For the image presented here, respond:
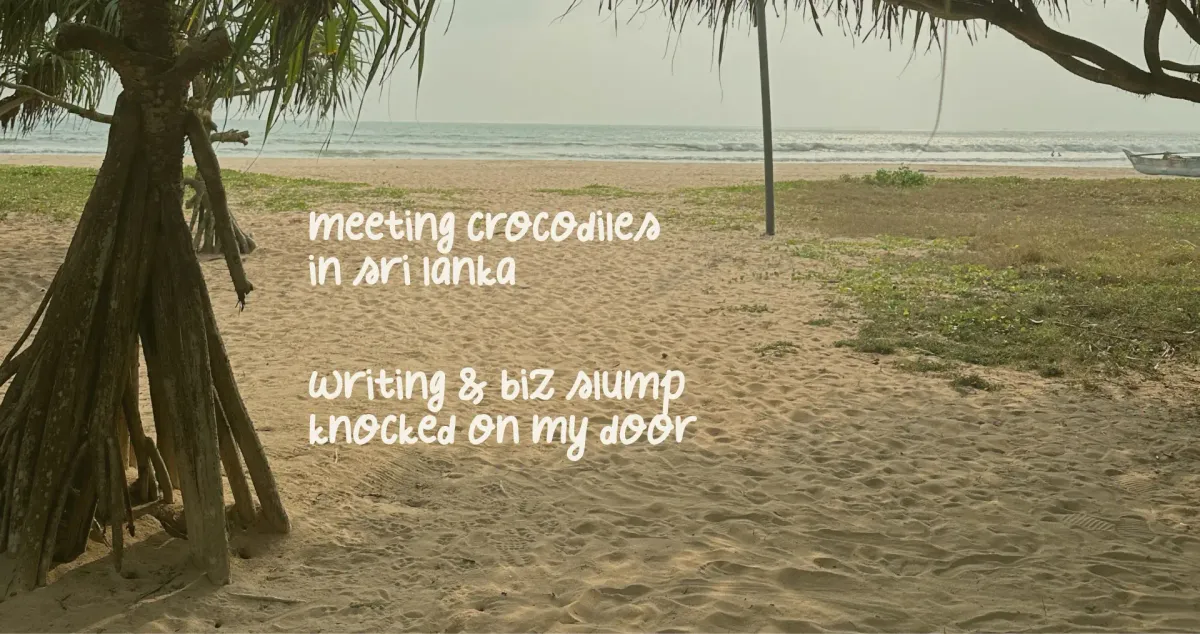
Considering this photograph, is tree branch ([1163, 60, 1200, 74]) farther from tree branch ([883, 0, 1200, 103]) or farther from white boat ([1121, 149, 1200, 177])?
white boat ([1121, 149, 1200, 177])

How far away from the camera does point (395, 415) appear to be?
516 centimetres

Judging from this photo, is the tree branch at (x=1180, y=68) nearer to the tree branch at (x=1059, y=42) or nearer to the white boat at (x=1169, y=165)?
the tree branch at (x=1059, y=42)

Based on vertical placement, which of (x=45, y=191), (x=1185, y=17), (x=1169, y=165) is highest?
(x=1169, y=165)

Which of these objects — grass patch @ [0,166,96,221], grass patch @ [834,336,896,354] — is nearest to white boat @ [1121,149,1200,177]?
grass patch @ [834,336,896,354]

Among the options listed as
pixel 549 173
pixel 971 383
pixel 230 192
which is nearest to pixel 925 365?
pixel 971 383

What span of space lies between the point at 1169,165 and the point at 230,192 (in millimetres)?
23032

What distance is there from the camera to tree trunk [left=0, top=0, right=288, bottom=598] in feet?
10.1

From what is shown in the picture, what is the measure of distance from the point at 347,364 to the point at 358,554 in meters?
2.80

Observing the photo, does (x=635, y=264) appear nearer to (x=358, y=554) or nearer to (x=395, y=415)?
(x=395, y=415)

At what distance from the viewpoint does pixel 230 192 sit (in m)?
15.7

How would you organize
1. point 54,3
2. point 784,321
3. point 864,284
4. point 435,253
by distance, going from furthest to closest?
point 435,253 → point 864,284 → point 784,321 → point 54,3

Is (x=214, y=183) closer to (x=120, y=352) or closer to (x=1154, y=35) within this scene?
(x=120, y=352)

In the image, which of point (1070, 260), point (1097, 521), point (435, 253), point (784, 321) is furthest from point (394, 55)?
point (1070, 260)

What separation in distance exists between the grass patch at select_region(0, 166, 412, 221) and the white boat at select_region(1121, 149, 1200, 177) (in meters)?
19.9
